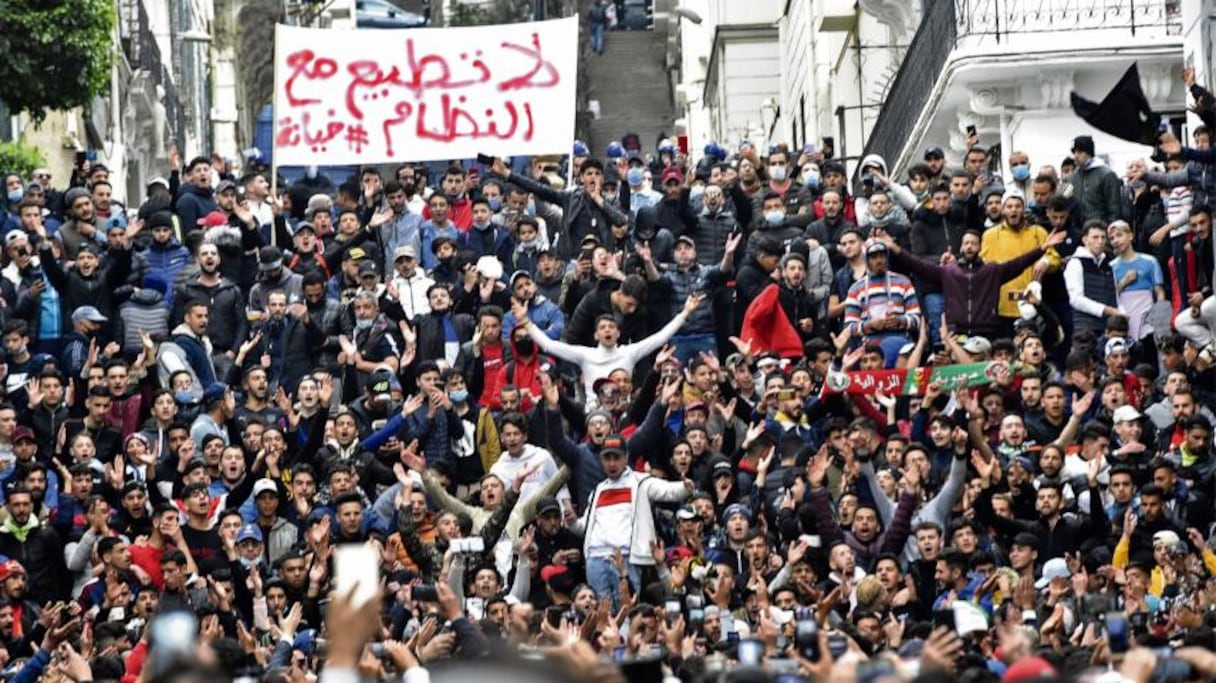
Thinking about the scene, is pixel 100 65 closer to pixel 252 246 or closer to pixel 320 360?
pixel 252 246

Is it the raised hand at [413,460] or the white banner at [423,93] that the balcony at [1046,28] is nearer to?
the white banner at [423,93]

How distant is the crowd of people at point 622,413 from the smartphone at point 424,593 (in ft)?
0.09

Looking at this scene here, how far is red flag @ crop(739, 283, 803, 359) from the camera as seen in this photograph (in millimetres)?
22891

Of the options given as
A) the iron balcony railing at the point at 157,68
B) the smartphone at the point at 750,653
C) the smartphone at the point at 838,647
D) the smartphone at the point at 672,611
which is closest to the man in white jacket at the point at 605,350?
the smartphone at the point at 672,611

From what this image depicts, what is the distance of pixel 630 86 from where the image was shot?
69688 mm

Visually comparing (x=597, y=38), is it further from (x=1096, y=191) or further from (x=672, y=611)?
(x=672, y=611)

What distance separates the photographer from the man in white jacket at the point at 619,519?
2033 cm

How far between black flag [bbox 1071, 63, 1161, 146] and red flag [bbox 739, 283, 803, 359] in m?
2.43

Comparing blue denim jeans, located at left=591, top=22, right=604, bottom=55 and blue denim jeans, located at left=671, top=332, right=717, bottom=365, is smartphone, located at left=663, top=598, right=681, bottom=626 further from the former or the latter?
blue denim jeans, located at left=591, top=22, right=604, bottom=55

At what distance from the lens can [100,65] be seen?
108 feet

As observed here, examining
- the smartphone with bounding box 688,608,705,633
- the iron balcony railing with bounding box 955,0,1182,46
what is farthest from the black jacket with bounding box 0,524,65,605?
the iron balcony railing with bounding box 955,0,1182,46

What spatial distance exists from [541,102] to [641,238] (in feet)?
10.4

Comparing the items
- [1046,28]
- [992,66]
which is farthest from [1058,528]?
[1046,28]

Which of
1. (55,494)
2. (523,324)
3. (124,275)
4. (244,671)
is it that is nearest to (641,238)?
(523,324)
